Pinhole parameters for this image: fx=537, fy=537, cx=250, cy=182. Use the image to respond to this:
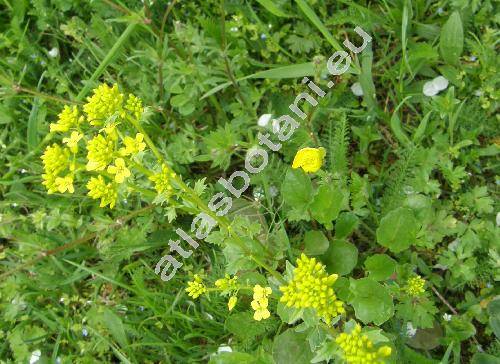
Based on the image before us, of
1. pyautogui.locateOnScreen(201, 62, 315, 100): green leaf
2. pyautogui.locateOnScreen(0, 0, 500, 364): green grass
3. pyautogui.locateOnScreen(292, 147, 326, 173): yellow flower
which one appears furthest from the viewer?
pyautogui.locateOnScreen(201, 62, 315, 100): green leaf

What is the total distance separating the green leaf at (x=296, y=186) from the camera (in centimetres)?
224

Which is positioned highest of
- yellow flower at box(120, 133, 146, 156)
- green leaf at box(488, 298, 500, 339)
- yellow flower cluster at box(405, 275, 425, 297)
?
yellow flower at box(120, 133, 146, 156)

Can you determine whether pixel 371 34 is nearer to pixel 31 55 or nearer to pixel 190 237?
pixel 190 237

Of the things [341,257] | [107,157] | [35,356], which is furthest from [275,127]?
[35,356]

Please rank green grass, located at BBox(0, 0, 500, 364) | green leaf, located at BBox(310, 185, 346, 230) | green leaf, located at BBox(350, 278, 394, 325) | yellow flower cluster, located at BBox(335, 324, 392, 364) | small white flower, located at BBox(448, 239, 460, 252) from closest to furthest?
yellow flower cluster, located at BBox(335, 324, 392, 364) → green leaf, located at BBox(350, 278, 394, 325) → green leaf, located at BBox(310, 185, 346, 230) → green grass, located at BBox(0, 0, 500, 364) → small white flower, located at BBox(448, 239, 460, 252)

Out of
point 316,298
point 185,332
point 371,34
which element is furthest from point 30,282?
point 371,34

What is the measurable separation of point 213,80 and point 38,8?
1.12m

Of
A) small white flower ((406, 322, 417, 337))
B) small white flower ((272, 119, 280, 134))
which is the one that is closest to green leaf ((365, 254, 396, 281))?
small white flower ((406, 322, 417, 337))

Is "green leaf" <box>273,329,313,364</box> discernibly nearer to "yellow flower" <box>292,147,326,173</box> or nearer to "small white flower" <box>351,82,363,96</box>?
"yellow flower" <box>292,147,326,173</box>

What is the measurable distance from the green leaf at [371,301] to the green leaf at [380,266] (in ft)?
0.38

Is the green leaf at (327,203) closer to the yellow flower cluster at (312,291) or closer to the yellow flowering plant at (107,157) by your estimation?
the yellow flower cluster at (312,291)

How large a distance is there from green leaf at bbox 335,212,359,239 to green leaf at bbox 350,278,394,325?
0.35m

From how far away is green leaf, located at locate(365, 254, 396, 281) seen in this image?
209cm

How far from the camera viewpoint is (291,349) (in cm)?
215
